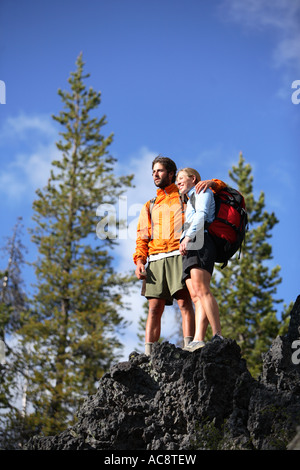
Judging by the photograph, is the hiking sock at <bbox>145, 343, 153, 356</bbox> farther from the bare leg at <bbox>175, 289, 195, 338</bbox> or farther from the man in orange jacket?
the bare leg at <bbox>175, 289, 195, 338</bbox>

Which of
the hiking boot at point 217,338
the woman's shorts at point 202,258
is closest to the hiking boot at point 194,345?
the hiking boot at point 217,338

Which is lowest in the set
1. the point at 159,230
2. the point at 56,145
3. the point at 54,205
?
the point at 159,230

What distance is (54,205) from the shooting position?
1980 cm

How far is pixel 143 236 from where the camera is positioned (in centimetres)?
540

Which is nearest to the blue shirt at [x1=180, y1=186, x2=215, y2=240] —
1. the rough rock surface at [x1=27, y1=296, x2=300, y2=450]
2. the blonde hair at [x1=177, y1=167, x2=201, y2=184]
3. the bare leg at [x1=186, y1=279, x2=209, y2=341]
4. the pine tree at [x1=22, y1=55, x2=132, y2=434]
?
the blonde hair at [x1=177, y1=167, x2=201, y2=184]

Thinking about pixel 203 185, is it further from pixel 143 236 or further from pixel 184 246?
pixel 143 236

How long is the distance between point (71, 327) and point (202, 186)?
13.1 metres

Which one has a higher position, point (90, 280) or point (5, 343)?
point (90, 280)

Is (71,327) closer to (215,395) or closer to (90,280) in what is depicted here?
(90,280)

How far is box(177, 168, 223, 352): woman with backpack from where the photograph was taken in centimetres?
471

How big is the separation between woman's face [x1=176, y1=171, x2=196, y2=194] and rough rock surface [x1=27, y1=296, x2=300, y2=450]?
1.58m

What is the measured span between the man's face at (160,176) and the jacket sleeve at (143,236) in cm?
29

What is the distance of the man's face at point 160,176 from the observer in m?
5.47
